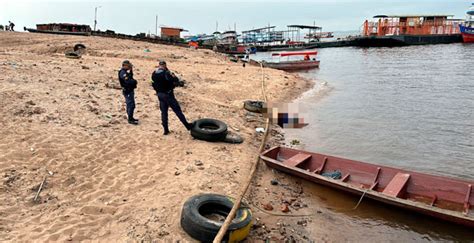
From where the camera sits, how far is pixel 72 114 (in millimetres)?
10016

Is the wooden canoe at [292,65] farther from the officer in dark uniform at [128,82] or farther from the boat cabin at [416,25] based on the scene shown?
the boat cabin at [416,25]

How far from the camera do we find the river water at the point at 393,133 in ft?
22.8

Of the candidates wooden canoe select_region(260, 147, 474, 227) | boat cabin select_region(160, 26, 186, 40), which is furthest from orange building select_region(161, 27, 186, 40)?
wooden canoe select_region(260, 147, 474, 227)

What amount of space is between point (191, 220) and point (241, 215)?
2.72 ft

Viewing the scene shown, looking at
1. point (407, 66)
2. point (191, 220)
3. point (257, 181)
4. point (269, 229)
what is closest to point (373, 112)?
point (257, 181)

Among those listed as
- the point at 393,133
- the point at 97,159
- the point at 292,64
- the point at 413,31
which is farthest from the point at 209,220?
the point at 413,31

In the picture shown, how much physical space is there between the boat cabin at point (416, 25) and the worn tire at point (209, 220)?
228ft

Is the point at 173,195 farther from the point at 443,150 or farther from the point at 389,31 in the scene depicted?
the point at 389,31

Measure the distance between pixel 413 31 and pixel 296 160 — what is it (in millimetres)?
67285

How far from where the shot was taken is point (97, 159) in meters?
7.86

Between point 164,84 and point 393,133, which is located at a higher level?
point 164,84

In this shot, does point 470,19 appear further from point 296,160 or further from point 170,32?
point 296,160

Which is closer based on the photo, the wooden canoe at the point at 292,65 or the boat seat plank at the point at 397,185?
the boat seat plank at the point at 397,185

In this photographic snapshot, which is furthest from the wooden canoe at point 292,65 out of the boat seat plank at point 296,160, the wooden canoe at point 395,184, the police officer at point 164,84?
the wooden canoe at point 395,184
